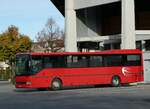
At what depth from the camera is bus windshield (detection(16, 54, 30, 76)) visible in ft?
117

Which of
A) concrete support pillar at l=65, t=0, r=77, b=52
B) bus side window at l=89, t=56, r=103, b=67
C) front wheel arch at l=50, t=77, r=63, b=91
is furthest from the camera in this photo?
concrete support pillar at l=65, t=0, r=77, b=52

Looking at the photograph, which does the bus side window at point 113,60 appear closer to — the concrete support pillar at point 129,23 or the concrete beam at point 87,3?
the concrete support pillar at point 129,23

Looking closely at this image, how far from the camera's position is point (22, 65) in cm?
3581

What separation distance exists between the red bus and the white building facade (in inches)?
150

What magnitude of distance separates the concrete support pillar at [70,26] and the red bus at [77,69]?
9868 millimetres

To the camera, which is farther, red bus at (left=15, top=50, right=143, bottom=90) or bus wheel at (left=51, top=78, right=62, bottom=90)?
bus wheel at (left=51, top=78, right=62, bottom=90)

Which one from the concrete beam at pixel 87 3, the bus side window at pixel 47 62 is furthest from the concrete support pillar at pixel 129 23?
the bus side window at pixel 47 62

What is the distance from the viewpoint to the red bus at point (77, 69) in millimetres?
35594

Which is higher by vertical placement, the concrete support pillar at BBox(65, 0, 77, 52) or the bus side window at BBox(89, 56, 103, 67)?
the concrete support pillar at BBox(65, 0, 77, 52)

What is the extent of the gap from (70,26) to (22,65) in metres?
13.7

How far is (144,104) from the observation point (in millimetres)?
20984

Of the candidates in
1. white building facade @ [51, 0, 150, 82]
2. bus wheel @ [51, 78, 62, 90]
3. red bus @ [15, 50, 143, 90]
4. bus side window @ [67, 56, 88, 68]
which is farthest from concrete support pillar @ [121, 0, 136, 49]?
bus wheel @ [51, 78, 62, 90]

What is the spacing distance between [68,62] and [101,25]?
17100 mm

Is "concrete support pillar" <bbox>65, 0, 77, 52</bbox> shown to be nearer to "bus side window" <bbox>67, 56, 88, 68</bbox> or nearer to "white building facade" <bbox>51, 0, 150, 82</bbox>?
"white building facade" <bbox>51, 0, 150, 82</bbox>
